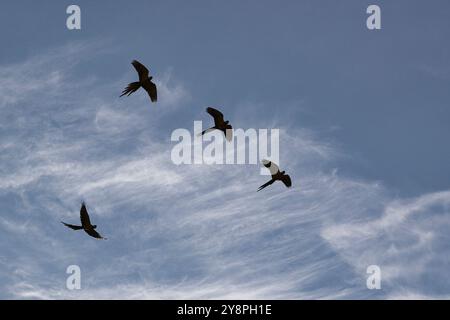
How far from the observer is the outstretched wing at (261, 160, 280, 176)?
110ft

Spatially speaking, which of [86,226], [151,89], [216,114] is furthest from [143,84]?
[86,226]

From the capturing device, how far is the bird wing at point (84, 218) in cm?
3178

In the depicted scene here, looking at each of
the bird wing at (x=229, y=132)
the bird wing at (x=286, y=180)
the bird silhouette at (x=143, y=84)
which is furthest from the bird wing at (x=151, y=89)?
the bird wing at (x=286, y=180)

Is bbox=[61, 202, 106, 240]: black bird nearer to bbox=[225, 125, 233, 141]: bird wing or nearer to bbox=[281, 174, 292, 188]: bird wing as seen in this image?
bbox=[225, 125, 233, 141]: bird wing

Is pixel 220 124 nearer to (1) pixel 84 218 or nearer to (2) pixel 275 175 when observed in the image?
(2) pixel 275 175

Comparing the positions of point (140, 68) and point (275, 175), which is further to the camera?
point (275, 175)

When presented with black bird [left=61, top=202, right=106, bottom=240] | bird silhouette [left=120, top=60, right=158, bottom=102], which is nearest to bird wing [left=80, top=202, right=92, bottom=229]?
black bird [left=61, top=202, right=106, bottom=240]

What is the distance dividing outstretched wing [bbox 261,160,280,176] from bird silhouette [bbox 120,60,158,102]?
5999mm

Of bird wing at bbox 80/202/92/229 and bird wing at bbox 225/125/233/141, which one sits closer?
bird wing at bbox 80/202/92/229

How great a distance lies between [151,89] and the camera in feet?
106

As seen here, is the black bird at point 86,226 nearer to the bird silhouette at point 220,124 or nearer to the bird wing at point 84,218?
the bird wing at point 84,218

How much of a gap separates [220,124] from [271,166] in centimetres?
358
